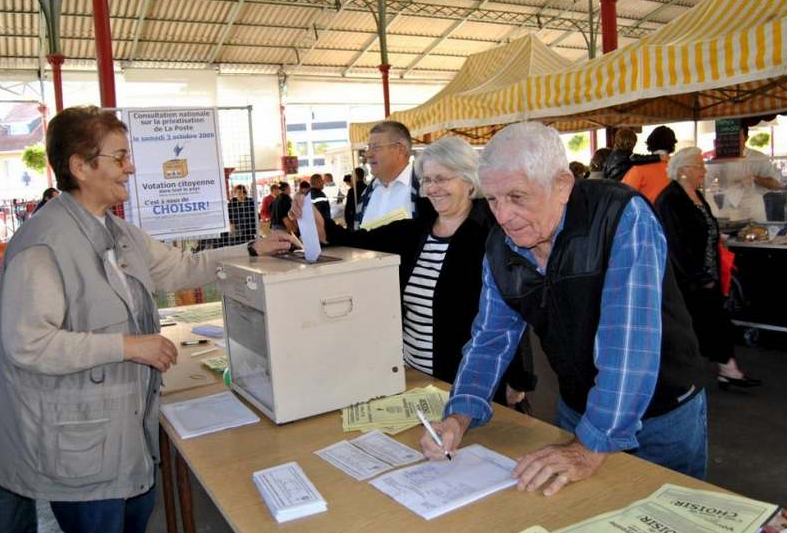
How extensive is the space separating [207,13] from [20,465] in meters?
13.3

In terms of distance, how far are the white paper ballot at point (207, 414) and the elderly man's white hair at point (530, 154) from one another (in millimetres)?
879

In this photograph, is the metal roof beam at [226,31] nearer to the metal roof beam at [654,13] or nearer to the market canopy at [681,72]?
the market canopy at [681,72]

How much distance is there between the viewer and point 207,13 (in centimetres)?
1316

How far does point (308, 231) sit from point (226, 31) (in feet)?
45.2

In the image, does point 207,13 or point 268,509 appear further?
point 207,13

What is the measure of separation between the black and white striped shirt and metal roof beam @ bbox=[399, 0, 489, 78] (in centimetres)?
1440

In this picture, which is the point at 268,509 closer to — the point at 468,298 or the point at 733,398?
the point at 468,298

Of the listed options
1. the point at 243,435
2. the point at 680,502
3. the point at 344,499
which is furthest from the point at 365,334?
the point at 680,502

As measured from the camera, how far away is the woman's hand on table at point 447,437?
1293mm

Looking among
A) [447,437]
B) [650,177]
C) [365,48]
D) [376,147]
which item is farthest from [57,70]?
[447,437]

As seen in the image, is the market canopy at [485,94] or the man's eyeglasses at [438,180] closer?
the man's eyeglasses at [438,180]

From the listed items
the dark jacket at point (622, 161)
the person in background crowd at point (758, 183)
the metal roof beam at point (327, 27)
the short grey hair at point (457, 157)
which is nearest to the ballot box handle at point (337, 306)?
the short grey hair at point (457, 157)

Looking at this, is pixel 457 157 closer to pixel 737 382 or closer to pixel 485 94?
pixel 737 382

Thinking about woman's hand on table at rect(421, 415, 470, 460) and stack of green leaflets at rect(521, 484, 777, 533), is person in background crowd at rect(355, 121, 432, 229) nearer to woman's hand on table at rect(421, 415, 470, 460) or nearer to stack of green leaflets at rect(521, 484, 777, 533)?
woman's hand on table at rect(421, 415, 470, 460)
